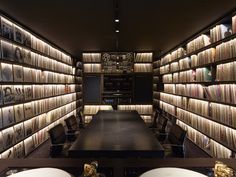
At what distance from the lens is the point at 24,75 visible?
15.2 ft

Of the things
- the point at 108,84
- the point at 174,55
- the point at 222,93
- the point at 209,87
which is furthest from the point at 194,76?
the point at 108,84

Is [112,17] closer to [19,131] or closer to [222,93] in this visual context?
[222,93]

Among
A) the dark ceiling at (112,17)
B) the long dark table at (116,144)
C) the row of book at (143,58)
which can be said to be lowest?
the long dark table at (116,144)

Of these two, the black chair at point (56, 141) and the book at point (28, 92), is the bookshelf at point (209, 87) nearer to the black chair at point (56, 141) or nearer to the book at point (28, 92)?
the black chair at point (56, 141)

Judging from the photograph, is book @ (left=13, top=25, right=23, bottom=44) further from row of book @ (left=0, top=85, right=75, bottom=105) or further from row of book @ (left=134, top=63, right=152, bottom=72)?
row of book @ (left=134, top=63, right=152, bottom=72)

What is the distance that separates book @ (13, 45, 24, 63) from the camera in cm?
423

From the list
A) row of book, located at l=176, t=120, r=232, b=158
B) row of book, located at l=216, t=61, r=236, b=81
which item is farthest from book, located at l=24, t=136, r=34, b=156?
row of book, located at l=216, t=61, r=236, b=81

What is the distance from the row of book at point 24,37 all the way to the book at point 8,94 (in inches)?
32.1

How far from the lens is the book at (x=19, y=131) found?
13.9ft

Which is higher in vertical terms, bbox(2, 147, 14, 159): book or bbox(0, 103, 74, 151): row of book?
bbox(0, 103, 74, 151): row of book

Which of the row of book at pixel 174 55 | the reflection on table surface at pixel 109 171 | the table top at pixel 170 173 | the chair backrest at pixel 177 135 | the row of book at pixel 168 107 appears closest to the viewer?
the table top at pixel 170 173

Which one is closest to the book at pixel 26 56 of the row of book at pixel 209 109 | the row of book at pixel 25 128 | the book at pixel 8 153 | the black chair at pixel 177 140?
the row of book at pixel 25 128

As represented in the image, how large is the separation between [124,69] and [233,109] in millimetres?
4103

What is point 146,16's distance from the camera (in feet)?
13.2
